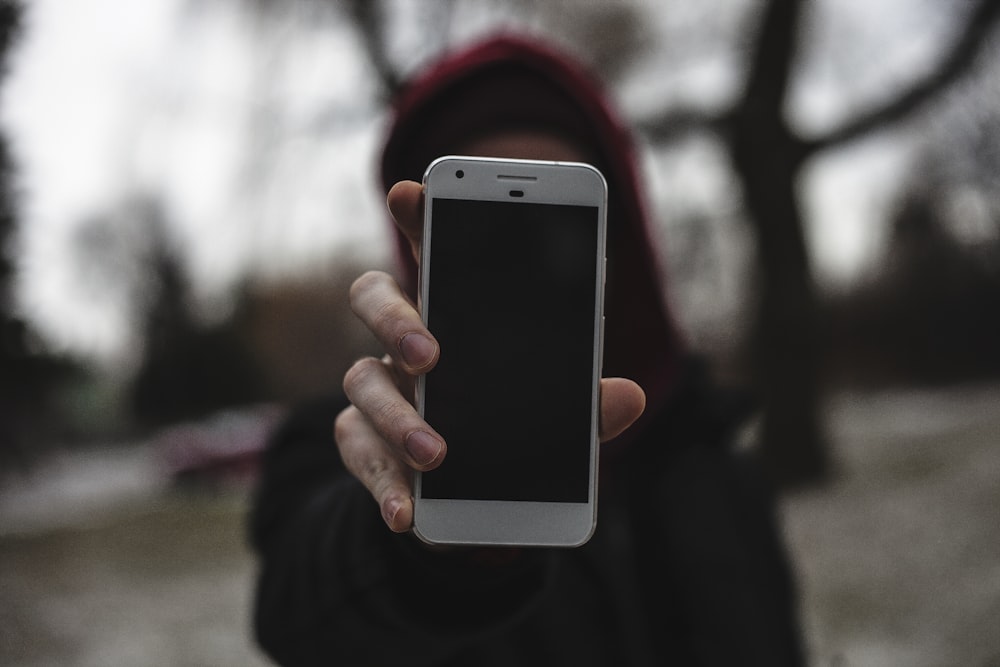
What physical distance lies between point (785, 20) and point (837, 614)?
550 centimetres

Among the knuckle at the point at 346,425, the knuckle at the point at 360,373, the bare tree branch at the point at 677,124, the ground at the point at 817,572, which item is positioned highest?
the knuckle at the point at 360,373

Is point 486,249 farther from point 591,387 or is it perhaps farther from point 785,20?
point 785,20

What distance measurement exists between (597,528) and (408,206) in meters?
1.08

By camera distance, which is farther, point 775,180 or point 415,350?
point 775,180

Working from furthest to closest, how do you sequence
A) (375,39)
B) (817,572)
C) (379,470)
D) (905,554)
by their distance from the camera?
1. (905,554)
2. (817,572)
3. (375,39)
4. (379,470)

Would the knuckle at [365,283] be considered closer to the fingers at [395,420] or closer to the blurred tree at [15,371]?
the fingers at [395,420]

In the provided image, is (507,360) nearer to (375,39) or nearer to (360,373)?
(360,373)

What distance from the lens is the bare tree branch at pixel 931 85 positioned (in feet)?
18.2

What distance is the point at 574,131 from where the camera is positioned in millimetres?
1868

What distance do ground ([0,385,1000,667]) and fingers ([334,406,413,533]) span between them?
1.51 m

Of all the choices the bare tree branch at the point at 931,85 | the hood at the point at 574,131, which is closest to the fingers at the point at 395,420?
the hood at the point at 574,131

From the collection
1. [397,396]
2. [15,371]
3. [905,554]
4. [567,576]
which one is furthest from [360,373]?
[15,371]

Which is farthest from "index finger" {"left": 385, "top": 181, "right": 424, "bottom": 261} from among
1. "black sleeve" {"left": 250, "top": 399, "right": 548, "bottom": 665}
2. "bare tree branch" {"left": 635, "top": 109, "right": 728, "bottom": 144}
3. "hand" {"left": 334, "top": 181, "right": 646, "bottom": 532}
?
"bare tree branch" {"left": 635, "top": 109, "right": 728, "bottom": 144}

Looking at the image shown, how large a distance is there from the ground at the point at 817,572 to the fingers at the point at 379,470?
Result: 1510mm
